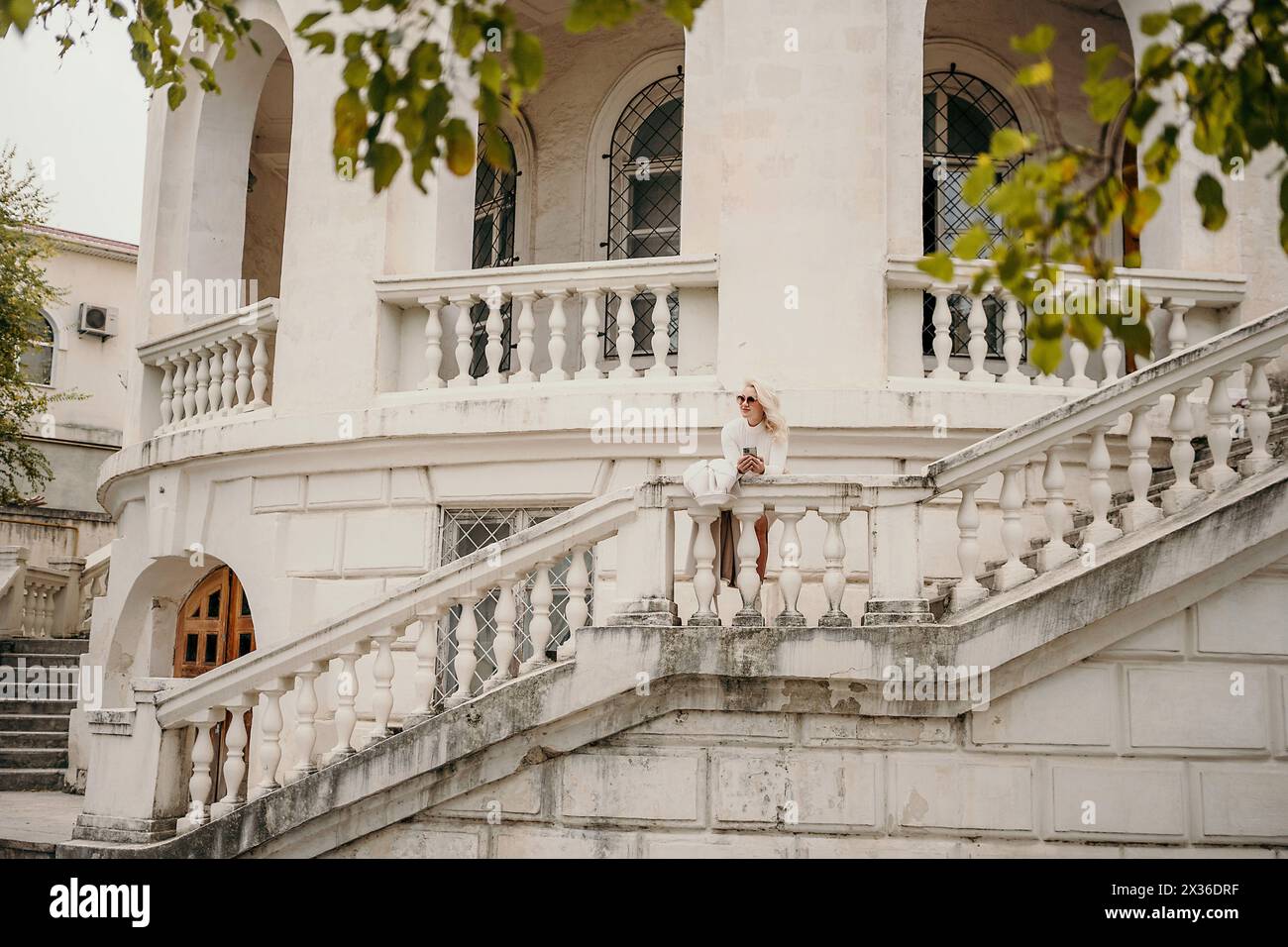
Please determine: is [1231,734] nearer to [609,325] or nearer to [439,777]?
[439,777]

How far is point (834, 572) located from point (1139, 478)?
74.9 inches

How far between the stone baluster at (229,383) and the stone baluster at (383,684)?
430 centimetres

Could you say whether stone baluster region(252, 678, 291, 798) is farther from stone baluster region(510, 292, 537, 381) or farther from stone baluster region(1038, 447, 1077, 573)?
stone baluster region(1038, 447, 1077, 573)

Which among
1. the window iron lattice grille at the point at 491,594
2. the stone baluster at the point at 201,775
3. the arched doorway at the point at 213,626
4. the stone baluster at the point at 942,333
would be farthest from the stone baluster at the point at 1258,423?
the arched doorway at the point at 213,626

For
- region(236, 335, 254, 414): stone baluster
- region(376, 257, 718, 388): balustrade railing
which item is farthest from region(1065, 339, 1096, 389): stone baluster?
region(236, 335, 254, 414): stone baluster

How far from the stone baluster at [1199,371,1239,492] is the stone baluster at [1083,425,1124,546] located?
594mm

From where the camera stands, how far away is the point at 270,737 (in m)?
7.80

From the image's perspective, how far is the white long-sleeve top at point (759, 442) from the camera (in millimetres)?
7645

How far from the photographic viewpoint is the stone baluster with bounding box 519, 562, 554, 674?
730 centimetres

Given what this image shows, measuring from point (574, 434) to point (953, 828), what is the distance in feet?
13.0

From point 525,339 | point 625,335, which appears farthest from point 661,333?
point 525,339

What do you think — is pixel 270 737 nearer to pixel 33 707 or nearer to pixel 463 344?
pixel 463 344
